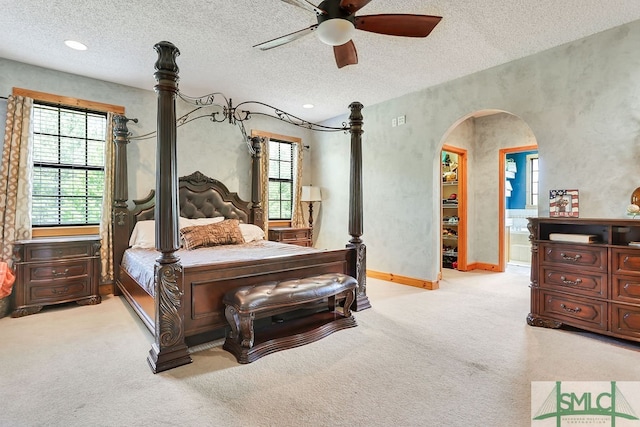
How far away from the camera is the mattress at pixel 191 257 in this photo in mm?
2751

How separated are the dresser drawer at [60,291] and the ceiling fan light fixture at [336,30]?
3.72 m

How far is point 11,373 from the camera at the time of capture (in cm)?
220

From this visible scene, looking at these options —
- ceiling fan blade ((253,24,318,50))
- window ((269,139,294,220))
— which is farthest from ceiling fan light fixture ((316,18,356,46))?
window ((269,139,294,220))

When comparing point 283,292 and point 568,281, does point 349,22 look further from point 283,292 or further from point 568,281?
point 568,281

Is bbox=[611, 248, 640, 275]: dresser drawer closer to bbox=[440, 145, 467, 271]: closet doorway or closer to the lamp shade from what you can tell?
bbox=[440, 145, 467, 271]: closet doorway

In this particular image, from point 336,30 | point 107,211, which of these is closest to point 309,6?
point 336,30

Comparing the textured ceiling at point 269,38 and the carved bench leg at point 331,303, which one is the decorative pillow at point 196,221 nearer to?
the textured ceiling at point 269,38

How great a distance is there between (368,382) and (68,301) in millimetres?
3512

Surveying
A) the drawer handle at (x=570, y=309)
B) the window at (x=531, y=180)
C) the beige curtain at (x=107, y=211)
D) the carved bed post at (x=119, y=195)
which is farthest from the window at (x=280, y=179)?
the window at (x=531, y=180)

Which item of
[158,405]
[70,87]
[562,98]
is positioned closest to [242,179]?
[70,87]

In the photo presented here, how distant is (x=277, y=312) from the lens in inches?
→ 111

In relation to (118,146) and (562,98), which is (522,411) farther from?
(118,146)

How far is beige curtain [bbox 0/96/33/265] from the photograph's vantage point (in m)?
3.48

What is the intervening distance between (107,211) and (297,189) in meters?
3.03
